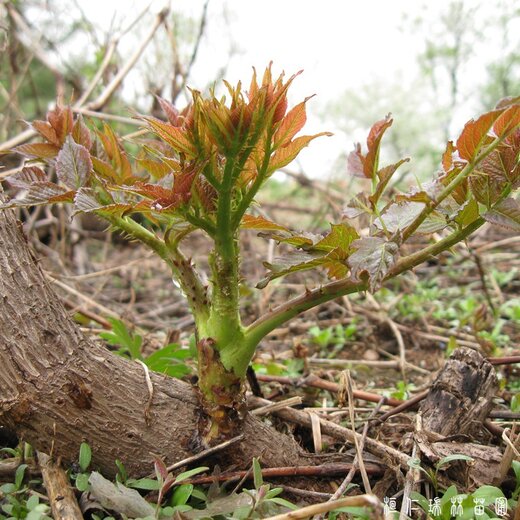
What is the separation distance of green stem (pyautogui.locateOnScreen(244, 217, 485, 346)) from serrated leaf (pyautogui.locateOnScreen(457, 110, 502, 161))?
10cm

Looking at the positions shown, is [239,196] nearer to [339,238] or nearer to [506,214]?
[339,238]

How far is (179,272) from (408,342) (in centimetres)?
134

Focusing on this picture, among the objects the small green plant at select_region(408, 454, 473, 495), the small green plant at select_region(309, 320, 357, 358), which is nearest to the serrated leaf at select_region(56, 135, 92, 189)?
the small green plant at select_region(408, 454, 473, 495)

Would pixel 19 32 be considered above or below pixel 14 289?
above

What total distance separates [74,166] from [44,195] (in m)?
0.07

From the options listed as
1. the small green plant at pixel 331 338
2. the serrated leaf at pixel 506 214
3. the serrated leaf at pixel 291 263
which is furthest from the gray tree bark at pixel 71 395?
the small green plant at pixel 331 338

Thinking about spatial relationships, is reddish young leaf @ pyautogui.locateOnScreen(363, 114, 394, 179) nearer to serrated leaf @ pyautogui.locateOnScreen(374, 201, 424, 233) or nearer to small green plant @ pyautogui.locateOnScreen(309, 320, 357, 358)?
serrated leaf @ pyautogui.locateOnScreen(374, 201, 424, 233)

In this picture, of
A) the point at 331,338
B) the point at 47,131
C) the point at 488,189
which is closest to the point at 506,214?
the point at 488,189

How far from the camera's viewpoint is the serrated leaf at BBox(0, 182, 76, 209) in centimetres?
82

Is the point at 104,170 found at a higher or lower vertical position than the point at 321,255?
higher

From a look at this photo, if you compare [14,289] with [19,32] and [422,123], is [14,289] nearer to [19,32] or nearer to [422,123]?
[19,32]

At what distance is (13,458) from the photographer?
1024mm

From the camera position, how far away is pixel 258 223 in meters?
0.88

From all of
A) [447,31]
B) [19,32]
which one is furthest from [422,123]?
[19,32]
